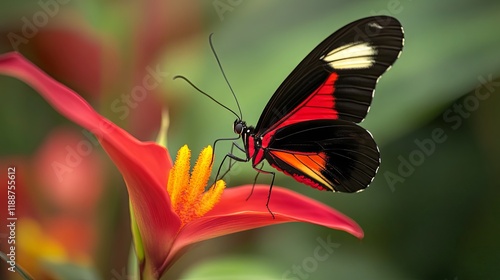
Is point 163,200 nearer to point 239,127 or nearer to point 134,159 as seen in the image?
point 134,159

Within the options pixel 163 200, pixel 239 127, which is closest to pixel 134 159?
pixel 163 200

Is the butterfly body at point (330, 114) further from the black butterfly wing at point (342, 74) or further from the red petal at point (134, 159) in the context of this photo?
the red petal at point (134, 159)

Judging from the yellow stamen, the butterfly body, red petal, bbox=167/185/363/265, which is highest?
the butterfly body

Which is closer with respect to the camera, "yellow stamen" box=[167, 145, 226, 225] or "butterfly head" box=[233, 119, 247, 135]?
"yellow stamen" box=[167, 145, 226, 225]

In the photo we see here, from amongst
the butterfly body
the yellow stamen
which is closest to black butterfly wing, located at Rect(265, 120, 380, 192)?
the butterfly body

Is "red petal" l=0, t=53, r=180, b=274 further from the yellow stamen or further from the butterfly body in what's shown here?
the butterfly body

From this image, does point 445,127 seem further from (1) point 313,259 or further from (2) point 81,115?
(2) point 81,115

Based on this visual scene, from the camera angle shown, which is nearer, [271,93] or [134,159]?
[134,159]
